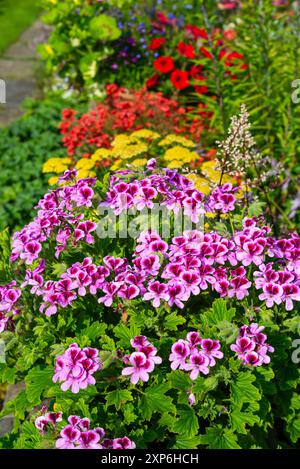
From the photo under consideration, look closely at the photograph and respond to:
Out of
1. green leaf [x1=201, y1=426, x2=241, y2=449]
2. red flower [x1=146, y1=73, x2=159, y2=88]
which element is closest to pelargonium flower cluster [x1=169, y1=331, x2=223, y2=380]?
green leaf [x1=201, y1=426, x2=241, y2=449]

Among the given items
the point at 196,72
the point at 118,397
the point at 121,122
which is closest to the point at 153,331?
the point at 118,397

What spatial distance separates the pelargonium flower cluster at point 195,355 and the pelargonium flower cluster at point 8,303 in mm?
737

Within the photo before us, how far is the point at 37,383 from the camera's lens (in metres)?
2.32

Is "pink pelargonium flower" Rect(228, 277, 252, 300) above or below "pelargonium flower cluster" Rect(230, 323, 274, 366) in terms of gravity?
above

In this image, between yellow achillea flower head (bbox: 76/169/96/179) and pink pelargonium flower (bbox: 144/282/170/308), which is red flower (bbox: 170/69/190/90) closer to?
yellow achillea flower head (bbox: 76/169/96/179)

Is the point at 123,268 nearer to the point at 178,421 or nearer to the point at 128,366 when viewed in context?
the point at 128,366

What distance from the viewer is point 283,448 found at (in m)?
2.60

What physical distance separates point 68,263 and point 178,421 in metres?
0.91

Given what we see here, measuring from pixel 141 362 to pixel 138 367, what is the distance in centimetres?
3

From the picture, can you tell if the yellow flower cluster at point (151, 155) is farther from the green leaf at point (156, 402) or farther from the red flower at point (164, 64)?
the red flower at point (164, 64)

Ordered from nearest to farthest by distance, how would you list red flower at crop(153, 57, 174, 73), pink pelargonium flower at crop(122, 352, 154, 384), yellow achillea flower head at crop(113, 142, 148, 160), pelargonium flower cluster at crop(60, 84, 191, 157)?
1. pink pelargonium flower at crop(122, 352, 154, 384)
2. yellow achillea flower head at crop(113, 142, 148, 160)
3. pelargonium flower cluster at crop(60, 84, 191, 157)
4. red flower at crop(153, 57, 174, 73)

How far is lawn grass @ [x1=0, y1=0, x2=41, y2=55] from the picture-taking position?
958cm

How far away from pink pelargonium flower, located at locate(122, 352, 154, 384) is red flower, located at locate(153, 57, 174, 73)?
4108 mm

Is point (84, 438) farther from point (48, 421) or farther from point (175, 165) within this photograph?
point (175, 165)
